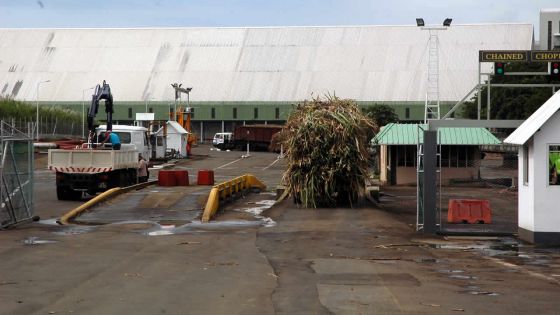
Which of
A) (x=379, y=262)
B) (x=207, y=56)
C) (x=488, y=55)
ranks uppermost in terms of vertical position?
(x=207, y=56)

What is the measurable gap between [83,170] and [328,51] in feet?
266

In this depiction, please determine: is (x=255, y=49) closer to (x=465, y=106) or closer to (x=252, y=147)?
(x=252, y=147)

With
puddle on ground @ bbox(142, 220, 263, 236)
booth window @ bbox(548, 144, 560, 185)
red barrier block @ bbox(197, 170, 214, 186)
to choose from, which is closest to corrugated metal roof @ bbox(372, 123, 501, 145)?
red barrier block @ bbox(197, 170, 214, 186)

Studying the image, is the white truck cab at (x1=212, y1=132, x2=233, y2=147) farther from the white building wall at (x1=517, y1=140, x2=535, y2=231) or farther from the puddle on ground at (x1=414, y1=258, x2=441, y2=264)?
the puddle on ground at (x1=414, y1=258, x2=441, y2=264)

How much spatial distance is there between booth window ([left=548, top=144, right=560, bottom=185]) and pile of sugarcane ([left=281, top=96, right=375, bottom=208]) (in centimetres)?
Result: 930

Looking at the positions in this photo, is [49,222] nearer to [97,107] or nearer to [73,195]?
[73,195]

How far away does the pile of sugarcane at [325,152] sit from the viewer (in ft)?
93.8

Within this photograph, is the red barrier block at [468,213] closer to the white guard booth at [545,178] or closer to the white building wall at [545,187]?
the white guard booth at [545,178]

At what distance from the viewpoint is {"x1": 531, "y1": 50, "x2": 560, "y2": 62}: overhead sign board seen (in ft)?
101

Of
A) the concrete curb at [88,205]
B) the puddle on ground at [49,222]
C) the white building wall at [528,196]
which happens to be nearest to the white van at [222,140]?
the concrete curb at [88,205]

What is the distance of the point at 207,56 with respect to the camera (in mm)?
114688

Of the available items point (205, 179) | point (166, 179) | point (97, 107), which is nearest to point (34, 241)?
point (166, 179)

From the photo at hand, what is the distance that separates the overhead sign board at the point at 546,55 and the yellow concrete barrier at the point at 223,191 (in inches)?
455

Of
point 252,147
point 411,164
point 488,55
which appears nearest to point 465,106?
point 252,147
